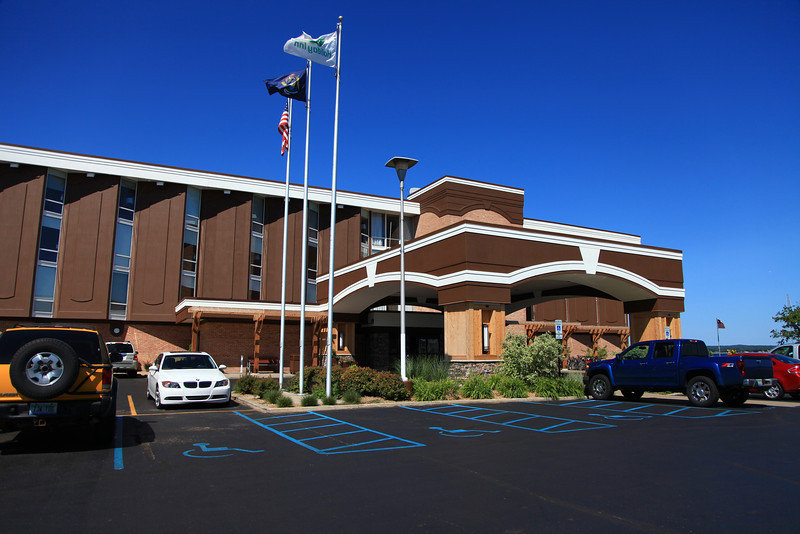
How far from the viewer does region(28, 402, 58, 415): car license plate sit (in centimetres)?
800

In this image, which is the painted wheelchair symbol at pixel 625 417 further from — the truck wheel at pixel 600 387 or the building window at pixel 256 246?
the building window at pixel 256 246

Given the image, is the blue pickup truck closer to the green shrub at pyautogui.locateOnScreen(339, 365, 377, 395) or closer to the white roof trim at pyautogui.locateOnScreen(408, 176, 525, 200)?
the green shrub at pyautogui.locateOnScreen(339, 365, 377, 395)

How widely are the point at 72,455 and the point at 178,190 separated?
101 ft

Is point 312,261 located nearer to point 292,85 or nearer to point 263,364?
point 263,364

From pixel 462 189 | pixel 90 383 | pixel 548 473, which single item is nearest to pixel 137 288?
pixel 462 189

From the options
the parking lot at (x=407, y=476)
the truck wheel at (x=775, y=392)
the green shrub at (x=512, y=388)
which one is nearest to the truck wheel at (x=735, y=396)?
the truck wheel at (x=775, y=392)

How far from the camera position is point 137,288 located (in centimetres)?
3416

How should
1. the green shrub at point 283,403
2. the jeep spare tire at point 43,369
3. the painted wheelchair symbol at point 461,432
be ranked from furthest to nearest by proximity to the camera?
the green shrub at point 283,403, the painted wheelchair symbol at point 461,432, the jeep spare tire at point 43,369

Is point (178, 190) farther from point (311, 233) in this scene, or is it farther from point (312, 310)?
point (312, 310)

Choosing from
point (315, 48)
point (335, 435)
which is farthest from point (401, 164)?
point (335, 435)

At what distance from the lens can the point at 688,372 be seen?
1501 centimetres

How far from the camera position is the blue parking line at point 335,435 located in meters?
8.59

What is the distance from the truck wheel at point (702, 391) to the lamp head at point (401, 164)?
10427 millimetres

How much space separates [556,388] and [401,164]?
29.0ft
